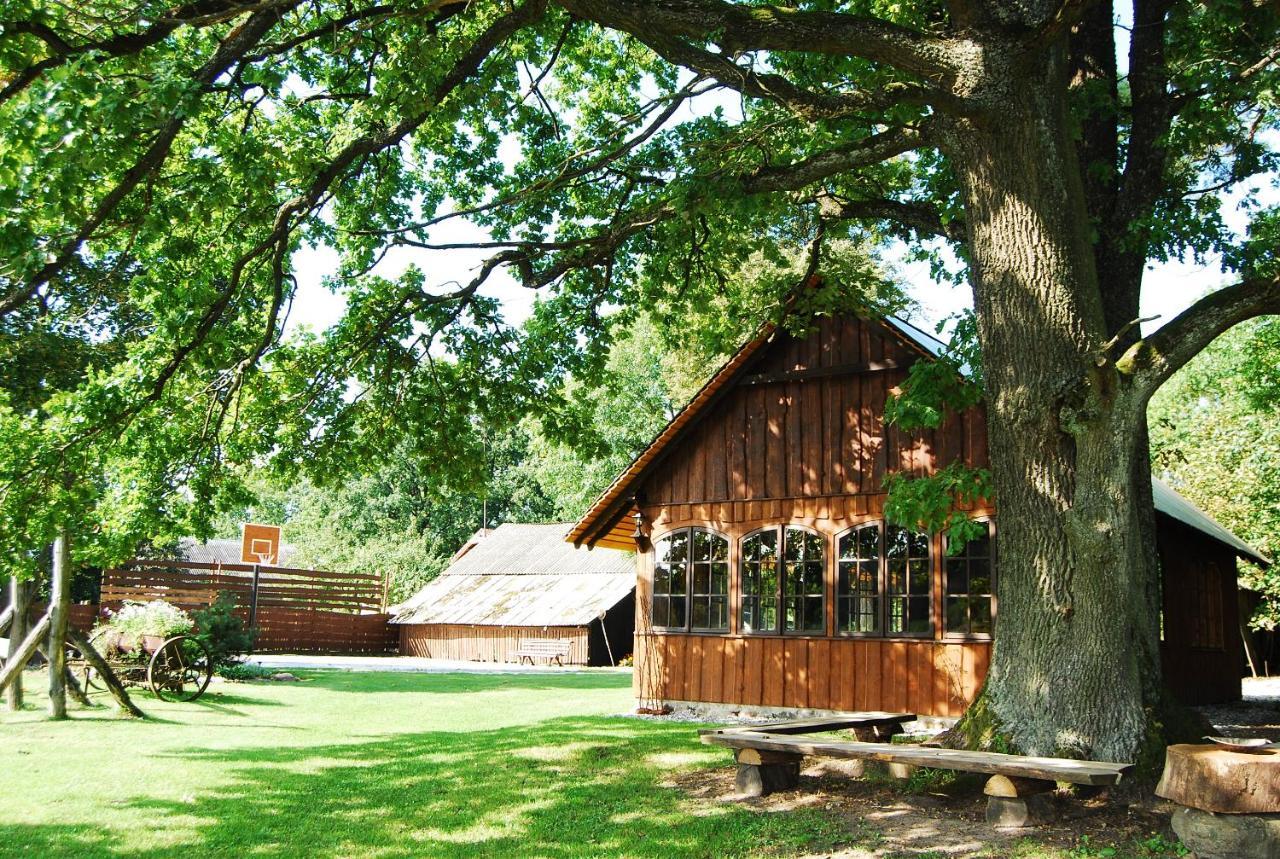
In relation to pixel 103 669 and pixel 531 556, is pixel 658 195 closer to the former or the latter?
pixel 103 669

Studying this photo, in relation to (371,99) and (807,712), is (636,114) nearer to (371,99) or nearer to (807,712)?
(371,99)

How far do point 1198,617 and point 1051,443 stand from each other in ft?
40.0

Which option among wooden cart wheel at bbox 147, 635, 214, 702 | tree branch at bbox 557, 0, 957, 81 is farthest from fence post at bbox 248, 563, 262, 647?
tree branch at bbox 557, 0, 957, 81

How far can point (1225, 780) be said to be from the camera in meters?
5.82

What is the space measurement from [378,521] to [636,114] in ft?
147

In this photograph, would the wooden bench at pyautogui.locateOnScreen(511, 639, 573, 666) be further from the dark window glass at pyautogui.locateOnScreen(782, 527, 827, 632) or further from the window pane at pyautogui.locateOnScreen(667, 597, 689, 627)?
the dark window glass at pyautogui.locateOnScreen(782, 527, 827, 632)

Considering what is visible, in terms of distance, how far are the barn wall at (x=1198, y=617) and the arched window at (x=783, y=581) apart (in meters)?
5.15

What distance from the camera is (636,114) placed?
10625 millimetres

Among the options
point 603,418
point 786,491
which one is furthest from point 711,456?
point 603,418

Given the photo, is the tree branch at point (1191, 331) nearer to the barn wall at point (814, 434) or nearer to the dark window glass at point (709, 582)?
the barn wall at point (814, 434)

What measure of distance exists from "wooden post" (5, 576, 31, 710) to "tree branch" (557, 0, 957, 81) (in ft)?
38.3

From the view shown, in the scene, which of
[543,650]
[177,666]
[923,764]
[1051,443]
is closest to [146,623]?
[177,666]

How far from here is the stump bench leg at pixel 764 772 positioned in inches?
326

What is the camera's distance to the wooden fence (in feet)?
89.9
